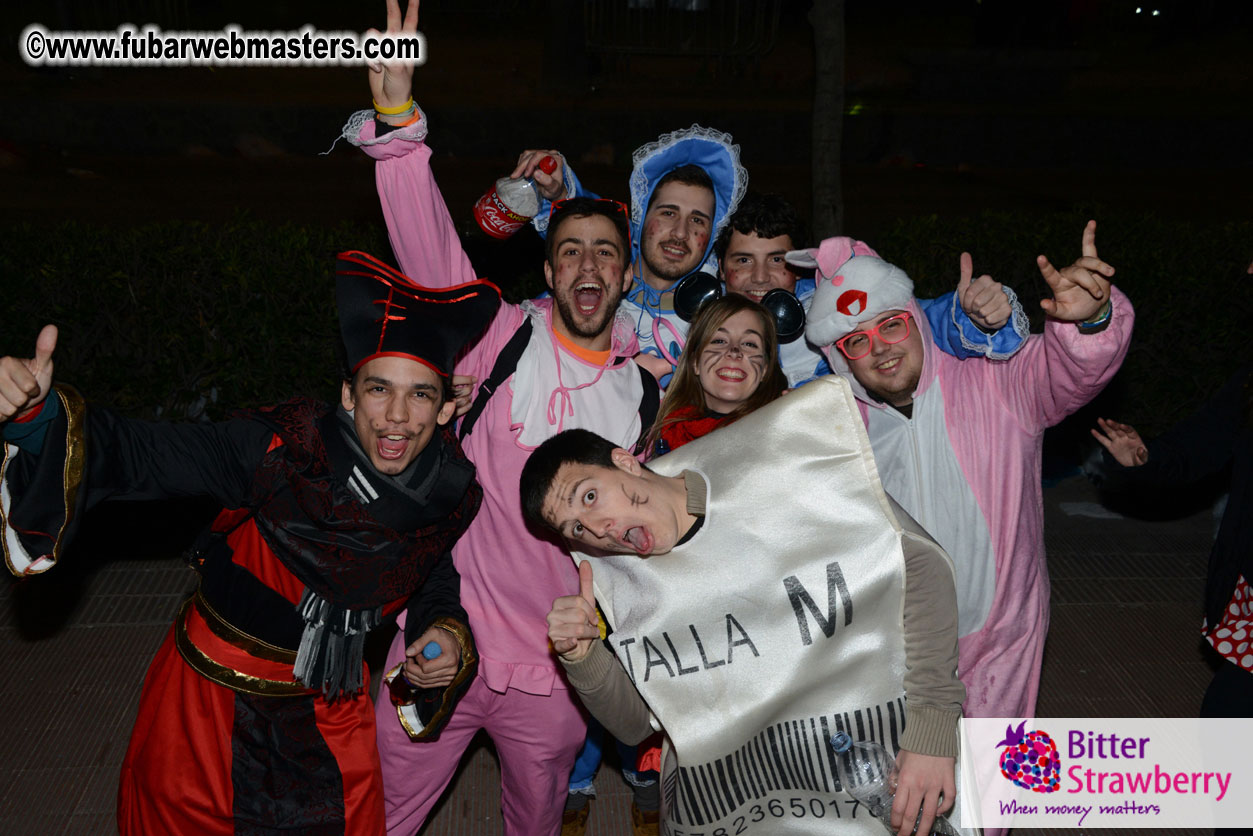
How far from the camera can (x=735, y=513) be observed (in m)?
2.57

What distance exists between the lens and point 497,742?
11.0 feet

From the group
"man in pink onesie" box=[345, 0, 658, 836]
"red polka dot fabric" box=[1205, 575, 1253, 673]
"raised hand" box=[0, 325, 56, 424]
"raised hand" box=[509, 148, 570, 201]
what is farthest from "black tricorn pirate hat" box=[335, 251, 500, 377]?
"red polka dot fabric" box=[1205, 575, 1253, 673]

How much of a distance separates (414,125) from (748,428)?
139 cm

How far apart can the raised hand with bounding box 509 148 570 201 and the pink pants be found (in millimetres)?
1679

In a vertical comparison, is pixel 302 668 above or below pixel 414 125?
below

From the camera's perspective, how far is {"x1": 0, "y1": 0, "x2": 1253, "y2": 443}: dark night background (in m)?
5.18

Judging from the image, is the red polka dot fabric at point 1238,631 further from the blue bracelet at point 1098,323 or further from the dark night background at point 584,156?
the dark night background at point 584,156

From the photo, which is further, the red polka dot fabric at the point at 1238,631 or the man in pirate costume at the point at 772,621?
the red polka dot fabric at the point at 1238,631

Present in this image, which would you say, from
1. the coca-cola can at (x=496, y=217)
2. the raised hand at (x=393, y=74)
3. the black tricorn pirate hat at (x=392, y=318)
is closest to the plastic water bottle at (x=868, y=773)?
the black tricorn pirate hat at (x=392, y=318)

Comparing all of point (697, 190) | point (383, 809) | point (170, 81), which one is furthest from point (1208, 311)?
point (170, 81)

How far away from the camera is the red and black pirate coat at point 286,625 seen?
A: 270 cm

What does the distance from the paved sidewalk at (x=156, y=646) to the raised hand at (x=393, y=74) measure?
271 cm

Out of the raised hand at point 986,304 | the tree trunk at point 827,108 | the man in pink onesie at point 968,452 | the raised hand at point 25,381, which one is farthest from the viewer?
the tree trunk at point 827,108

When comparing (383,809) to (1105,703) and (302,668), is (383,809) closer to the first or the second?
(302,668)
